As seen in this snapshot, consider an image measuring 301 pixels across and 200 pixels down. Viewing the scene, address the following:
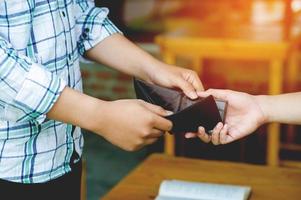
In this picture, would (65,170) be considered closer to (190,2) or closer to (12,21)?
(12,21)

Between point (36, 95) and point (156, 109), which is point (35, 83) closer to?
point (36, 95)

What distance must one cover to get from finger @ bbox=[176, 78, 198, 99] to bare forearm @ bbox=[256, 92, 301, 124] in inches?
8.1

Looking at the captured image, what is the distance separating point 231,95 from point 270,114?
117mm

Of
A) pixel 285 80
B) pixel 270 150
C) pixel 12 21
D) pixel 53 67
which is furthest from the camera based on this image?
pixel 285 80

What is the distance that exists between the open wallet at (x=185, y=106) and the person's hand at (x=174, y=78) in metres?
0.07

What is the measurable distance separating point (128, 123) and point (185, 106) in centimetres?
23

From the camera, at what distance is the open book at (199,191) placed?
6.07 ft

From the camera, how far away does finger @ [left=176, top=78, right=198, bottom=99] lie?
5.34 ft

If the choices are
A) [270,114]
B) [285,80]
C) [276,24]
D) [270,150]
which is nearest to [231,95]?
[270,114]

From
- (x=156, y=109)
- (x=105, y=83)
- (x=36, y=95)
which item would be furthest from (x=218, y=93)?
(x=105, y=83)

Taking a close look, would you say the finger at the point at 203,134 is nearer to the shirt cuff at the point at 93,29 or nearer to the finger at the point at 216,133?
the finger at the point at 216,133

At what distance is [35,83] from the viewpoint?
4.48 feet

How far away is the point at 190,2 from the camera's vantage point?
22.6ft

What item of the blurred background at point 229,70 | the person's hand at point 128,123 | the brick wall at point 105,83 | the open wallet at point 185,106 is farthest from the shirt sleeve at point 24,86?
the brick wall at point 105,83
